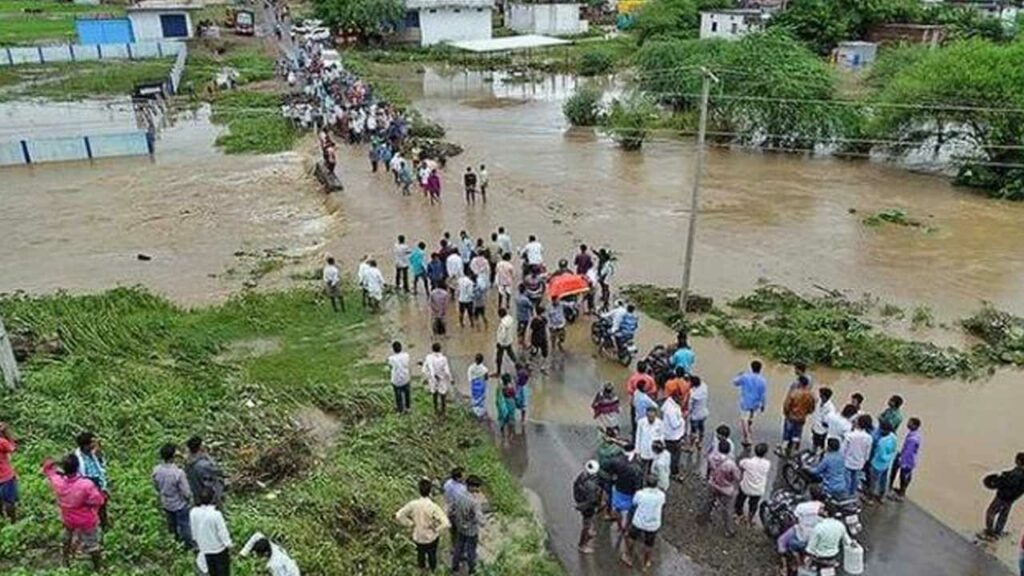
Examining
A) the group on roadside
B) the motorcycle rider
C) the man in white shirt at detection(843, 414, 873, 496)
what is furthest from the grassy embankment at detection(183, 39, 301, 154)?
the motorcycle rider

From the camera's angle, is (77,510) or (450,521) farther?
(450,521)

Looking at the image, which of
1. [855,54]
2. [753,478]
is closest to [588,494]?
[753,478]

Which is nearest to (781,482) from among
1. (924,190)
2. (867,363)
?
(867,363)

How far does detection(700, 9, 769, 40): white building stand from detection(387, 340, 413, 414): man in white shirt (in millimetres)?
43152

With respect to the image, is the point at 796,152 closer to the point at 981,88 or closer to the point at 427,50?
the point at 981,88

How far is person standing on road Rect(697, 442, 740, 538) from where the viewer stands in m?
9.80

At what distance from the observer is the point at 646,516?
30.0ft

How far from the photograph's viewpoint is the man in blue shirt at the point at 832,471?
9773 millimetres

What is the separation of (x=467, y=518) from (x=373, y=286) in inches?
337

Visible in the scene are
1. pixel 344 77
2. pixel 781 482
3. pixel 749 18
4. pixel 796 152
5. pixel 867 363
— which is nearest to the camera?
pixel 781 482

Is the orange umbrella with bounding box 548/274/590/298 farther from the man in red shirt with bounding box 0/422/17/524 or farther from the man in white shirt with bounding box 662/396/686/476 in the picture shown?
the man in red shirt with bounding box 0/422/17/524

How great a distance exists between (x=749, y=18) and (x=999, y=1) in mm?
18092

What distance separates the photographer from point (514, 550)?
384 inches

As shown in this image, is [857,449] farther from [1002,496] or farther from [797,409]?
[1002,496]
